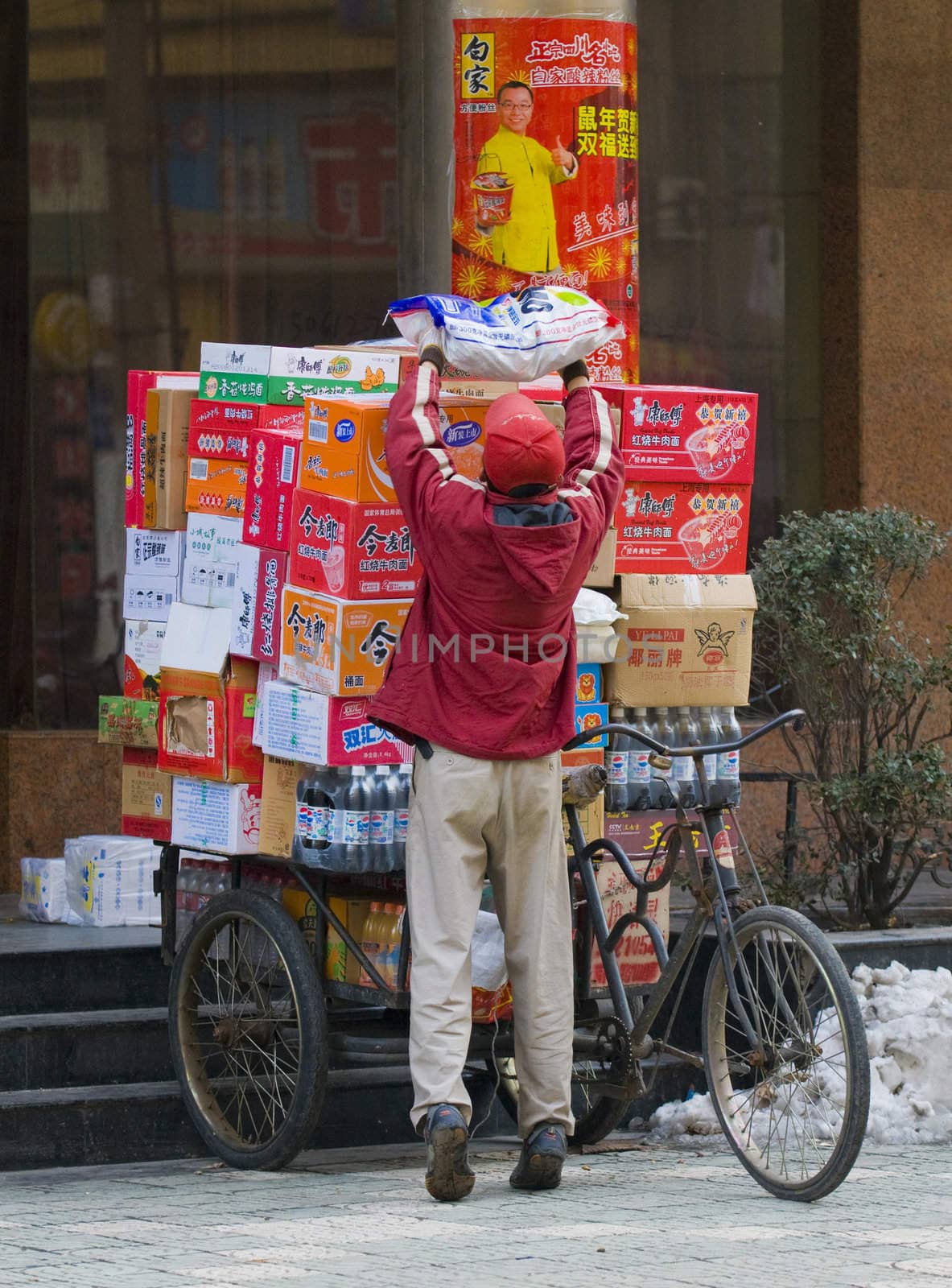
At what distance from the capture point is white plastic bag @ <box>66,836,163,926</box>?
24.2ft

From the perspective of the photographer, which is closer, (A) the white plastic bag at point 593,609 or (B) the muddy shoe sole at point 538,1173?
(B) the muddy shoe sole at point 538,1173

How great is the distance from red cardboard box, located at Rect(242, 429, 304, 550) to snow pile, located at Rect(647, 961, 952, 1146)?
81.5 inches

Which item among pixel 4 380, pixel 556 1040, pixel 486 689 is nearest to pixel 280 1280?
pixel 556 1040

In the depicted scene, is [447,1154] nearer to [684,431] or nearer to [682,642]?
[682,642]

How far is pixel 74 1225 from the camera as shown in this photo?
476 centimetres

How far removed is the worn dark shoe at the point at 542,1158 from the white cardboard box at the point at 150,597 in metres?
1.87

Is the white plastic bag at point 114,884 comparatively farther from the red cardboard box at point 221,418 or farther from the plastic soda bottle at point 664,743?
the plastic soda bottle at point 664,743

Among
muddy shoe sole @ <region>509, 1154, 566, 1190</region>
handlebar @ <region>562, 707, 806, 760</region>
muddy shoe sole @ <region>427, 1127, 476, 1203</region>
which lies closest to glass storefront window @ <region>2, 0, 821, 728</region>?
handlebar @ <region>562, 707, 806, 760</region>

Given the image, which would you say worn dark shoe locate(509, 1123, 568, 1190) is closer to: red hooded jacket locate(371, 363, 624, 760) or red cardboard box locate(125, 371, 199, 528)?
red hooded jacket locate(371, 363, 624, 760)

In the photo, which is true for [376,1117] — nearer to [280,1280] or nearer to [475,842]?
[475,842]

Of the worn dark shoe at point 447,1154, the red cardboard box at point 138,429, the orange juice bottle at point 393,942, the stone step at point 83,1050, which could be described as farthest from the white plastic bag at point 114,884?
the worn dark shoe at point 447,1154

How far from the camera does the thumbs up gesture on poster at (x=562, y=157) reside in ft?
23.0

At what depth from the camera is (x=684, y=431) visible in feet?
18.6

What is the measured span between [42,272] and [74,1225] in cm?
546
